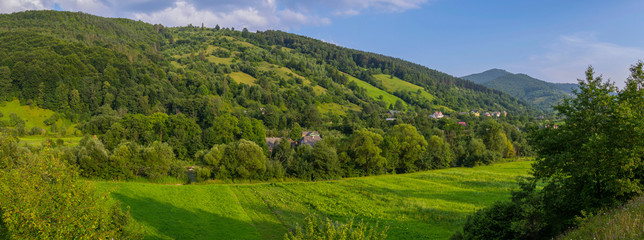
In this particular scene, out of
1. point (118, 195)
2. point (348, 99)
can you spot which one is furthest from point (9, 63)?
point (348, 99)

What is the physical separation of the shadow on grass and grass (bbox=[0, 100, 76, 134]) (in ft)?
261

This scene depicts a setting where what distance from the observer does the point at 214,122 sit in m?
87.2

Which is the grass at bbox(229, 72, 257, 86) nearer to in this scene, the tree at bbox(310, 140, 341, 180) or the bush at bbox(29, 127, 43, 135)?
the bush at bbox(29, 127, 43, 135)

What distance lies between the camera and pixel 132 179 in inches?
2093

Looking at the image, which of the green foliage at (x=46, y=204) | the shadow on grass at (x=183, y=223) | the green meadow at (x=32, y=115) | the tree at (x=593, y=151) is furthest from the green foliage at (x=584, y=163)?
the green meadow at (x=32, y=115)

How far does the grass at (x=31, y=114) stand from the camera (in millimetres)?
94750

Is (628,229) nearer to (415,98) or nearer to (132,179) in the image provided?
(132,179)

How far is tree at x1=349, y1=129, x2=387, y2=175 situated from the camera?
64.6 meters

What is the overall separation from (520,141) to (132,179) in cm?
11018

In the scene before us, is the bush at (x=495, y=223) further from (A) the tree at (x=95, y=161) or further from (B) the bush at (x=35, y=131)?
(B) the bush at (x=35, y=131)

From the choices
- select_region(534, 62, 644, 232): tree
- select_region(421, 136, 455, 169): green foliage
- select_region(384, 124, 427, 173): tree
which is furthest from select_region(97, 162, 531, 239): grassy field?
select_region(421, 136, 455, 169): green foliage

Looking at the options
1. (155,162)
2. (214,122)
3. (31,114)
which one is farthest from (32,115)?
(155,162)

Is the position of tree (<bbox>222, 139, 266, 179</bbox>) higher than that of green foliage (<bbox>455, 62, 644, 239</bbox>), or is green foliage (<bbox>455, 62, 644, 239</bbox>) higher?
green foliage (<bbox>455, 62, 644, 239</bbox>)

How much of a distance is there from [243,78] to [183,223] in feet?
441
